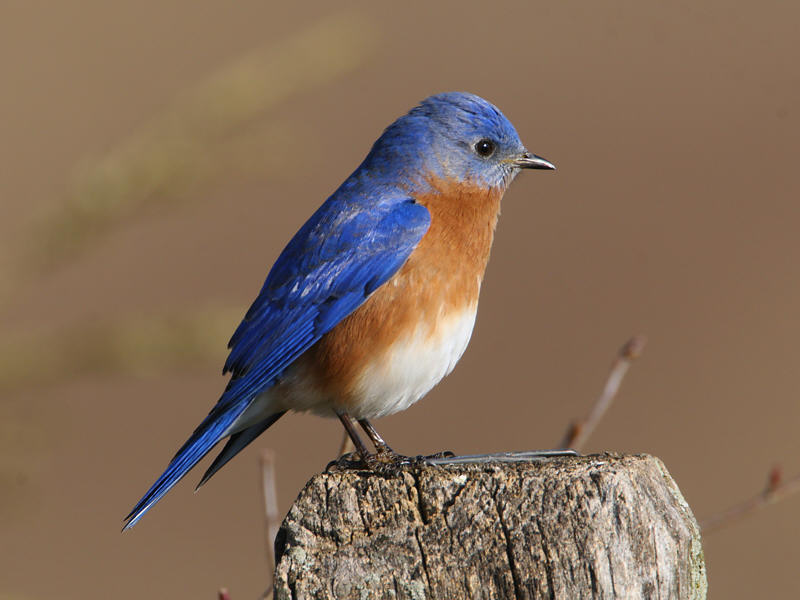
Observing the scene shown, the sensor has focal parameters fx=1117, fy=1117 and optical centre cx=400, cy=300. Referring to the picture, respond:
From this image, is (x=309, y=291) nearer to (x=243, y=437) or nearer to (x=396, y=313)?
(x=396, y=313)

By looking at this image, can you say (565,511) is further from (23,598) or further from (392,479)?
(23,598)

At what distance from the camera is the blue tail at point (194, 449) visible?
4.31 m

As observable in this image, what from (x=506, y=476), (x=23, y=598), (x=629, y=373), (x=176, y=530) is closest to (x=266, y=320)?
(x=23, y=598)

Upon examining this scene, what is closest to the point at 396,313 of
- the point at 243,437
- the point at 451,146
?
the point at 243,437

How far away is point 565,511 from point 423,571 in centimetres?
40

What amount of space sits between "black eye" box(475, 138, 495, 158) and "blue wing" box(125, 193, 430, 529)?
593 millimetres

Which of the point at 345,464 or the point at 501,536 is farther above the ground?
the point at 345,464

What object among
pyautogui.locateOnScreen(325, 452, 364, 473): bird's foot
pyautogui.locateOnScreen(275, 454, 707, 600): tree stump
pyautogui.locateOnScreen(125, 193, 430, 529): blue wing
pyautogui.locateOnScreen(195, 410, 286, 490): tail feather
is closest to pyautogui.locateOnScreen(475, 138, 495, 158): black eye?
pyautogui.locateOnScreen(125, 193, 430, 529): blue wing

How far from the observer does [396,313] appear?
182 inches

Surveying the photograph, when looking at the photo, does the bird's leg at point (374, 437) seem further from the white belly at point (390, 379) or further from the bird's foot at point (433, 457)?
the bird's foot at point (433, 457)

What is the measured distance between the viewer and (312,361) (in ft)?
15.4

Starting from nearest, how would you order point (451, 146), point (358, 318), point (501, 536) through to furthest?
point (501, 536) → point (358, 318) → point (451, 146)

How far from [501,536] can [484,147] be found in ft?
9.45

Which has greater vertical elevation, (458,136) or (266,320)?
(458,136)
